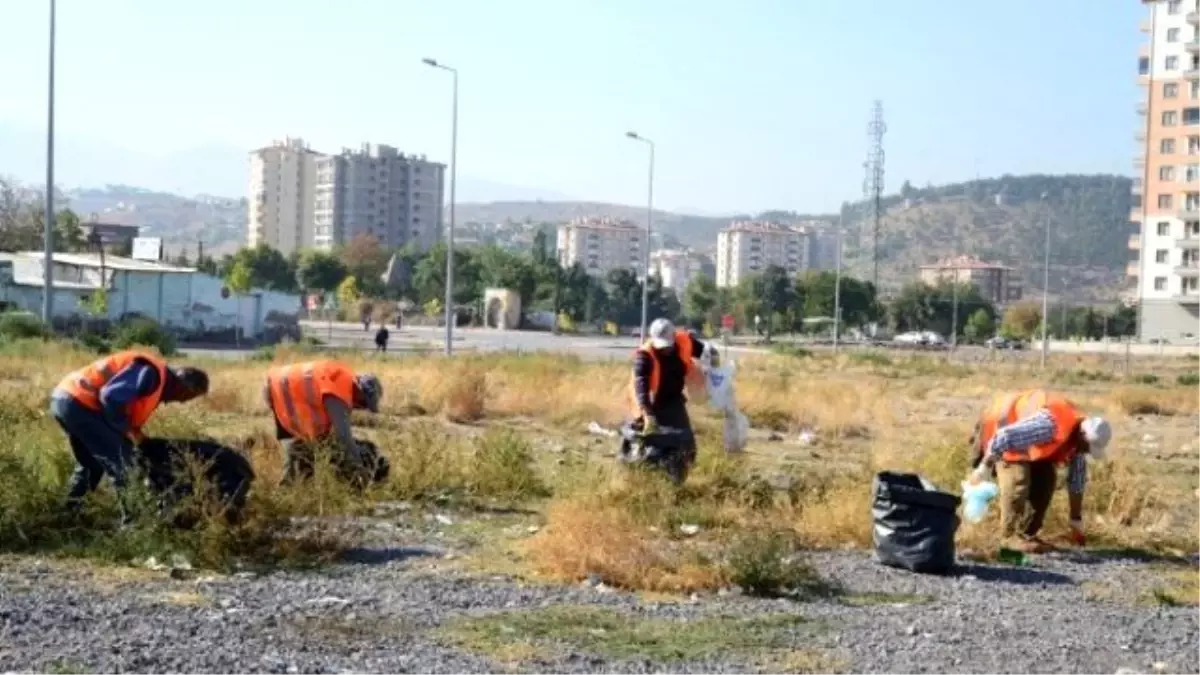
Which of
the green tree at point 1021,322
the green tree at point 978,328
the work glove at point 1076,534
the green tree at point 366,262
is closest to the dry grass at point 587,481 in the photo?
the work glove at point 1076,534

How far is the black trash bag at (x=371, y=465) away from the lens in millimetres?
12367

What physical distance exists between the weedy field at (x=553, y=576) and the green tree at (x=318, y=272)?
103868 mm

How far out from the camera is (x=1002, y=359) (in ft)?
234

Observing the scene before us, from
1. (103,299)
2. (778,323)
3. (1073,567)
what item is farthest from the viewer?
(778,323)

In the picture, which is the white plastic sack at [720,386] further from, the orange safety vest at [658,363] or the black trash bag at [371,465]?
the black trash bag at [371,465]

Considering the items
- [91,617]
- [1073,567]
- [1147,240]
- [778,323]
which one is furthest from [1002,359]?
[91,617]

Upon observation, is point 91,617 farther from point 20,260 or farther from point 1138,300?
point 1138,300

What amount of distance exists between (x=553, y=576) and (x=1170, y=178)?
102 meters

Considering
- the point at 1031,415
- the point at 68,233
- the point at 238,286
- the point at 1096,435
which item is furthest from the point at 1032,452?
the point at 68,233

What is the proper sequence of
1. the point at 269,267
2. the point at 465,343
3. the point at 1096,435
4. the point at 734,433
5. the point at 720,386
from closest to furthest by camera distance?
the point at 1096,435 < the point at 720,386 < the point at 734,433 < the point at 465,343 < the point at 269,267

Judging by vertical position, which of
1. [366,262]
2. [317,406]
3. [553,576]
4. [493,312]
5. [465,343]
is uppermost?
[366,262]

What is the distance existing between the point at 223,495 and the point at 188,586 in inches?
54.6

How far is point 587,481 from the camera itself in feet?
40.0

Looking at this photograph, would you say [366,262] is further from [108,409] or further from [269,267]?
[108,409]
